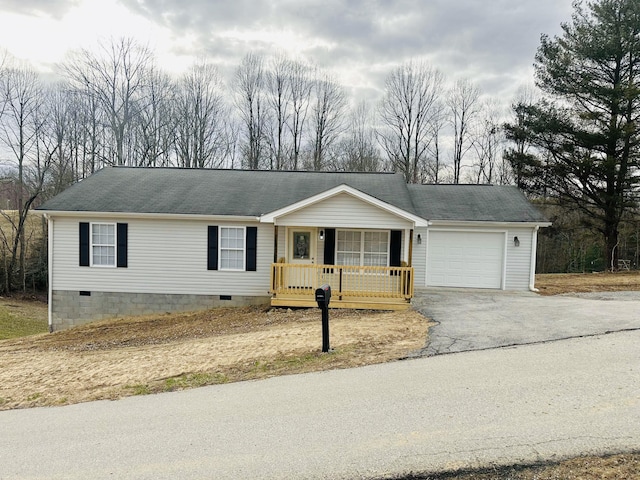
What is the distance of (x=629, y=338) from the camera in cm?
660

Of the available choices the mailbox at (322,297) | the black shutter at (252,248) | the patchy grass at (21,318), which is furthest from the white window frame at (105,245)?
the mailbox at (322,297)

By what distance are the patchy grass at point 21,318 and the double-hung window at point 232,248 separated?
8623 mm

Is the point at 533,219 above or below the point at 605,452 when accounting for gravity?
above

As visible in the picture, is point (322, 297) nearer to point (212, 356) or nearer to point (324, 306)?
point (324, 306)

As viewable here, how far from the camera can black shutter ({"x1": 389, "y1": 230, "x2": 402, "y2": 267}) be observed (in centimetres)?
1215

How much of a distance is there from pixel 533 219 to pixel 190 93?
26678mm

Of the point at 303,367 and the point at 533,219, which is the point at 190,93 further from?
the point at 303,367

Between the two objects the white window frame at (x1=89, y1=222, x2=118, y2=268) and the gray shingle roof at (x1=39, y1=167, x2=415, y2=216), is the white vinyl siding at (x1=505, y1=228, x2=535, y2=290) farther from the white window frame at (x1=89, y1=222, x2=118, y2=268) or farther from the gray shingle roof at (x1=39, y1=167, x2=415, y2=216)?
the white window frame at (x1=89, y1=222, x2=118, y2=268)

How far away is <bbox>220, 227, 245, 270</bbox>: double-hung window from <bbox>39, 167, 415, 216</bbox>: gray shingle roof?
0.65 meters

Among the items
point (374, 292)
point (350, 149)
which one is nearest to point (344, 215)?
point (374, 292)

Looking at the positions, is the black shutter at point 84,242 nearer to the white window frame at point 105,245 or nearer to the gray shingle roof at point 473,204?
the white window frame at point 105,245

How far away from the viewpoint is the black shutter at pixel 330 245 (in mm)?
12359

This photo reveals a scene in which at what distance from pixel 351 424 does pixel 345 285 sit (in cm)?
703

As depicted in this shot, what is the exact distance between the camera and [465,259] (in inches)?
532
